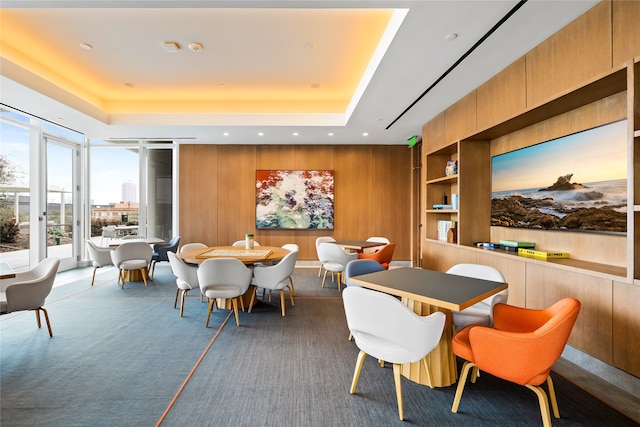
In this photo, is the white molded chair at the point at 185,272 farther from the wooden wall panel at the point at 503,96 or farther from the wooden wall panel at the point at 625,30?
the wooden wall panel at the point at 625,30

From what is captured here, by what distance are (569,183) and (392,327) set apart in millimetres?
2711

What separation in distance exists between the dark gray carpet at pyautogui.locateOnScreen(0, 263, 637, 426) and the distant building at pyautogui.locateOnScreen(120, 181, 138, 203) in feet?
13.2

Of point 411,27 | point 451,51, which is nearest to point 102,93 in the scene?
point 411,27

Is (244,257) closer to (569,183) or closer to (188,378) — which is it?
(188,378)

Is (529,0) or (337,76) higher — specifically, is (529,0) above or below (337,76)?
below

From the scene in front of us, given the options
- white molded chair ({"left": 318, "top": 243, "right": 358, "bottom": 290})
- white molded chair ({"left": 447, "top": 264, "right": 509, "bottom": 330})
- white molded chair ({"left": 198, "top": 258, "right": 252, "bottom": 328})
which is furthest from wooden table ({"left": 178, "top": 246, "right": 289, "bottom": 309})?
white molded chair ({"left": 447, "top": 264, "right": 509, "bottom": 330})

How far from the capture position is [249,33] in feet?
11.5

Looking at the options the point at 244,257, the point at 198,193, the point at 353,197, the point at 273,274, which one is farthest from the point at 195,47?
the point at 353,197

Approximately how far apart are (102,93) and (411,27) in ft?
19.9

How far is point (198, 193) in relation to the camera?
7270 mm

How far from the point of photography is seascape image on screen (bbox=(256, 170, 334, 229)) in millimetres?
7133

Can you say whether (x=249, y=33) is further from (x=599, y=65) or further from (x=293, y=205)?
(x=293, y=205)

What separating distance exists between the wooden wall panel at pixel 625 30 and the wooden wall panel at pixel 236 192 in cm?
655

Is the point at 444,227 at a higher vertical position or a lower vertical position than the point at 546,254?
higher
